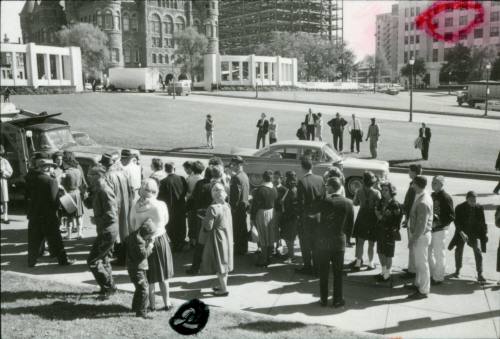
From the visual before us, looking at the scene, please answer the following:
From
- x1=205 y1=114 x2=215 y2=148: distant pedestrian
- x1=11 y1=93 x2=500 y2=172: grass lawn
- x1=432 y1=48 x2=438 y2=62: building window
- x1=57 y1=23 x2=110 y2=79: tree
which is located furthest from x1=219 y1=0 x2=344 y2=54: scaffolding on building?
x1=432 y1=48 x2=438 y2=62: building window

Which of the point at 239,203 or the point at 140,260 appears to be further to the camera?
the point at 239,203

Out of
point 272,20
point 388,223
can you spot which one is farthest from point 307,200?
point 272,20

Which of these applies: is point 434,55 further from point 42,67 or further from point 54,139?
point 42,67

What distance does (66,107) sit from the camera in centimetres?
3719

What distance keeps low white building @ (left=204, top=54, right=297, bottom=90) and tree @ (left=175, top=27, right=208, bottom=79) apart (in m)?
29.9

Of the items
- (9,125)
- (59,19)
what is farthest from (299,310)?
(59,19)

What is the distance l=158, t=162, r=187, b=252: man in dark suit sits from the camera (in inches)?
366

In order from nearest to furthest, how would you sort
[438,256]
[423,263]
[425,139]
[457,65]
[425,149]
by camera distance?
[423,263] < [438,256] < [457,65] < [425,139] < [425,149]

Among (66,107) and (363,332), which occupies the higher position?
(66,107)

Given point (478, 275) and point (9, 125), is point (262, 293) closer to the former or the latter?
point (478, 275)

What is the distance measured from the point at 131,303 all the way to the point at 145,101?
125ft

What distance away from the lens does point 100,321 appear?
6.04 meters

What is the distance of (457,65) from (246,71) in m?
49.7

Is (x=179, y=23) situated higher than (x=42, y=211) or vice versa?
(x=179, y=23)
